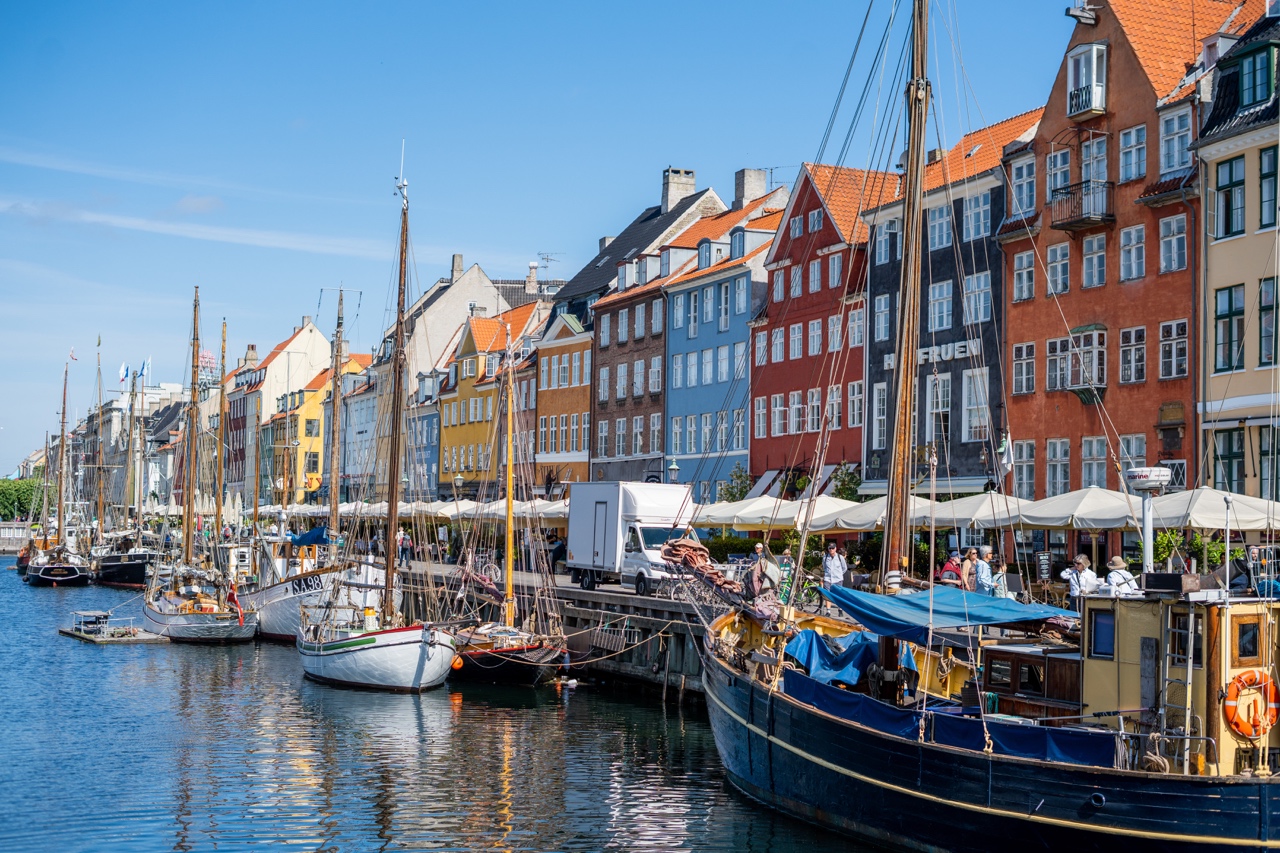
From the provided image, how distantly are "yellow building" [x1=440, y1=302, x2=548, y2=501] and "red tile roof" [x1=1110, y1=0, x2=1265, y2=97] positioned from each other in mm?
46565

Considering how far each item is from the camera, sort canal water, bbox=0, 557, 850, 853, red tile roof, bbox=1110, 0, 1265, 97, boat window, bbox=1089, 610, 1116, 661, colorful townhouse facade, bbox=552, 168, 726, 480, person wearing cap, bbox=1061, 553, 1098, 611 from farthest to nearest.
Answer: colorful townhouse facade, bbox=552, 168, 726, 480
red tile roof, bbox=1110, 0, 1265, 97
person wearing cap, bbox=1061, 553, 1098, 611
canal water, bbox=0, 557, 850, 853
boat window, bbox=1089, 610, 1116, 661

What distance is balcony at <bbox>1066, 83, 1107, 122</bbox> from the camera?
41.6 metres

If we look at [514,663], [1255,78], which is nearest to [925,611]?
[514,663]

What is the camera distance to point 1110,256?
41.5m

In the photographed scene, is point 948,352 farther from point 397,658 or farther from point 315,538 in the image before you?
point 315,538

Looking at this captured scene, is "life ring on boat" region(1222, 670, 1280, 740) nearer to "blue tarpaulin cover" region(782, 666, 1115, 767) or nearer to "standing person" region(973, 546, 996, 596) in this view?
"blue tarpaulin cover" region(782, 666, 1115, 767)

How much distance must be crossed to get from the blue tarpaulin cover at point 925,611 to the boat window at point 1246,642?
150 inches

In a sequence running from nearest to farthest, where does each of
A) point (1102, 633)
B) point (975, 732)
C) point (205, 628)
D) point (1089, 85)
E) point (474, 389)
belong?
1. point (975, 732)
2. point (1102, 633)
3. point (1089, 85)
4. point (205, 628)
5. point (474, 389)

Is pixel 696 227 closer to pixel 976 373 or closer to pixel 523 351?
pixel 523 351

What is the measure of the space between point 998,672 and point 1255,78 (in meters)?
21.7

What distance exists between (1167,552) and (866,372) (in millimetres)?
22683

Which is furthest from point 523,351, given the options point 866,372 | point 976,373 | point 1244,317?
point 1244,317

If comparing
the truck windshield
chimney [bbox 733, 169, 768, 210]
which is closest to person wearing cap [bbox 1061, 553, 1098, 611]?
the truck windshield

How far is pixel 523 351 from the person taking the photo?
85.5 meters
